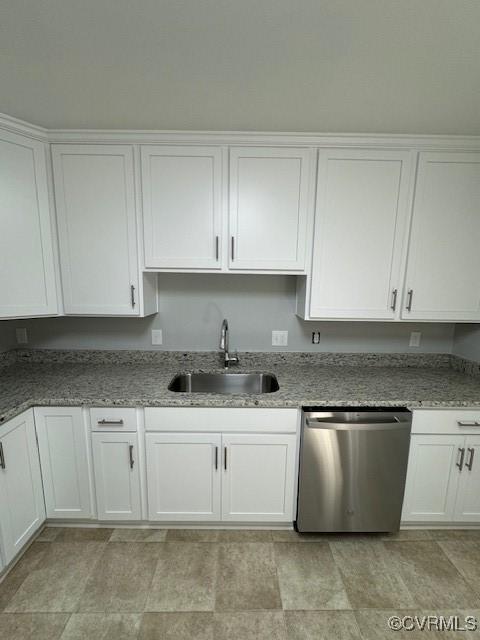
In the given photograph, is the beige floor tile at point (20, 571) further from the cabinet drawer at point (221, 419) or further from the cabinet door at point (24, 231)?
the cabinet door at point (24, 231)

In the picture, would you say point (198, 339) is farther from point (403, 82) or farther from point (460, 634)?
point (460, 634)

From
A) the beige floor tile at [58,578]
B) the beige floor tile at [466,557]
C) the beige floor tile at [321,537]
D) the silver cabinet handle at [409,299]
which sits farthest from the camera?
the silver cabinet handle at [409,299]

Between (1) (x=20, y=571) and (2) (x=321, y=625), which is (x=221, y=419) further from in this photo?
(1) (x=20, y=571)

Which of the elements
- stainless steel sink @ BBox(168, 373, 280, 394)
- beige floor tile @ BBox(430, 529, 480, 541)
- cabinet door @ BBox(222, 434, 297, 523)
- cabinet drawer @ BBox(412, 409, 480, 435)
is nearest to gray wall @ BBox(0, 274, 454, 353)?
stainless steel sink @ BBox(168, 373, 280, 394)

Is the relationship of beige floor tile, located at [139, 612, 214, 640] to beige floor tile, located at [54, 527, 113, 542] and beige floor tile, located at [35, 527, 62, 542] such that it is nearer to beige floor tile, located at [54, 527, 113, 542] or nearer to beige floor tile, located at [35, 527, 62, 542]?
beige floor tile, located at [54, 527, 113, 542]

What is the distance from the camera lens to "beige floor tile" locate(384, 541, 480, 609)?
1453 millimetres

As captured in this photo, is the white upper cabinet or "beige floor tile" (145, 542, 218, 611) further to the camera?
the white upper cabinet

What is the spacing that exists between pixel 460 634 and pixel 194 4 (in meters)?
2.68

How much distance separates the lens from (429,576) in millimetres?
1576

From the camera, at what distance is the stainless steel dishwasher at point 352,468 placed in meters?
1.66

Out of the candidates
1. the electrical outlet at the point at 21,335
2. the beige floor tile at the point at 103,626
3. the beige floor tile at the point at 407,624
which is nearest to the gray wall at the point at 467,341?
the beige floor tile at the point at 407,624

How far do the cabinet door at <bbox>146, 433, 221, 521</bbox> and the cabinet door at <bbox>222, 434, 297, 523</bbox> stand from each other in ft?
0.22

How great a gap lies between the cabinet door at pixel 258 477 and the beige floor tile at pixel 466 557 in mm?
948

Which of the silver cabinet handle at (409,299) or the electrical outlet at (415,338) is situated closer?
the silver cabinet handle at (409,299)
